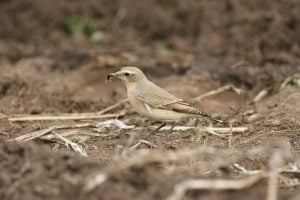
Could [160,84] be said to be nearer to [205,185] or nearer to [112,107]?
[112,107]

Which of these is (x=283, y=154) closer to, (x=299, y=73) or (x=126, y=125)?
(x=126, y=125)

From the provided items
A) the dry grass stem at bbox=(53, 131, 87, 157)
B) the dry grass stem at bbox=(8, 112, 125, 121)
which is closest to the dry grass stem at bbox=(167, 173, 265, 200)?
the dry grass stem at bbox=(53, 131, 87, 157)

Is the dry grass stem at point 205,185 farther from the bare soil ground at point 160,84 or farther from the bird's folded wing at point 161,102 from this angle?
the bird's folded wing at point 161,102

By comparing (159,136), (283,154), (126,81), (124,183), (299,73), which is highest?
(299,73)

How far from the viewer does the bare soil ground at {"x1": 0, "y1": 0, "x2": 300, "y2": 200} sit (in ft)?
20.5

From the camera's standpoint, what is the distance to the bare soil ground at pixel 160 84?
20.5 feet

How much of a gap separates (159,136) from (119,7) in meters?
7.12

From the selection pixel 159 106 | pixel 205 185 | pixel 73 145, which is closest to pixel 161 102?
pixel 159 106

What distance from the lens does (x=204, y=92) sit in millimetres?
12453

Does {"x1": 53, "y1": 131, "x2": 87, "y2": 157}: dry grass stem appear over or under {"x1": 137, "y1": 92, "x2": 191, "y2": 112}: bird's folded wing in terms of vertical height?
under

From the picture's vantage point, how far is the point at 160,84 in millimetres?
12914

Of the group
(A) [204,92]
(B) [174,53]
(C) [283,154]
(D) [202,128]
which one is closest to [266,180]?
(C) [283,154]

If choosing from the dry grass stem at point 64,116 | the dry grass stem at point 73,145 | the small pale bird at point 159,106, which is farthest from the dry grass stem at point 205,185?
the dry grass stem at point 64,116

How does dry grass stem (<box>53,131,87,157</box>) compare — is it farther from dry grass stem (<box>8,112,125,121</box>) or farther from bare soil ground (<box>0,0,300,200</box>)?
dry grass stem (<box>8,112,125,121</box>)
